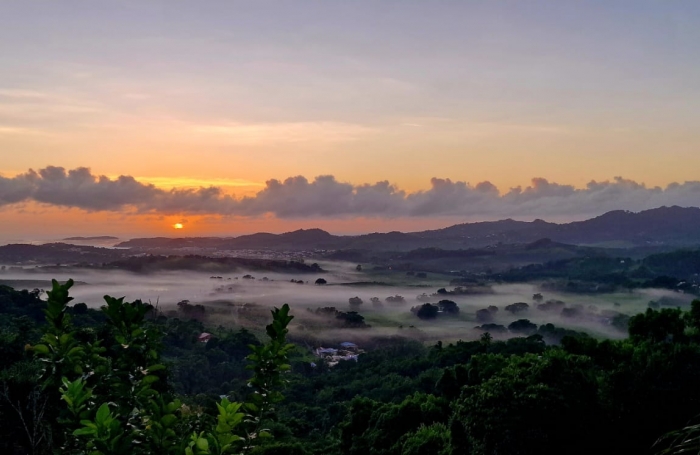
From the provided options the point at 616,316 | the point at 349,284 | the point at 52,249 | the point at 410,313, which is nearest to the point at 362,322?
the point at 410,313

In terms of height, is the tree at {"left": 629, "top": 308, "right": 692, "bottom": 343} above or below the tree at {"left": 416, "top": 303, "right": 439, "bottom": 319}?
above

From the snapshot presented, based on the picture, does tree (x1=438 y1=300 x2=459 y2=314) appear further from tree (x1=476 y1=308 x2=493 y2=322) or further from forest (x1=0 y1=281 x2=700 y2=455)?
forest (x1=0 y1=281 x2=700 y2=455)

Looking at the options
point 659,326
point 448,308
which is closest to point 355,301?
point 448,308

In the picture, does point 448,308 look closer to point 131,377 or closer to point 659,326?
point 659,326

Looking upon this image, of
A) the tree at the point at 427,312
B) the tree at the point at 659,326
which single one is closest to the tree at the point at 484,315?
the tree at the point at 427,312

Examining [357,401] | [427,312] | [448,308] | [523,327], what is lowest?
[427,312]

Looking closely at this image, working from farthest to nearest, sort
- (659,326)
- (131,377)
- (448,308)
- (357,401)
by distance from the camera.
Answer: (448,308)
(357,401)
(659,326)
(131,377)

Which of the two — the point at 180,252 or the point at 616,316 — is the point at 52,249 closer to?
the point at 180,252

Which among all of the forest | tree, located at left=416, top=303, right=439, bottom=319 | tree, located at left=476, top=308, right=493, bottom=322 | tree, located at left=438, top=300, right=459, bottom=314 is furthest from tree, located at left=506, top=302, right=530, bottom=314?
the forest
